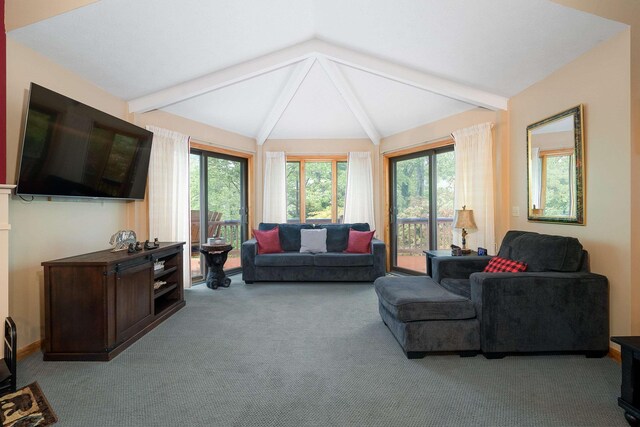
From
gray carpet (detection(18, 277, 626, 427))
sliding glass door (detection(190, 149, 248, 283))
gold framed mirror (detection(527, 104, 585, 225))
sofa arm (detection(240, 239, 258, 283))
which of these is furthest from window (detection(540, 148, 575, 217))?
sliding glass door (detection(190, 149, 248, 283))

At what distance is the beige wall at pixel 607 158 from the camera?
234 centimetres

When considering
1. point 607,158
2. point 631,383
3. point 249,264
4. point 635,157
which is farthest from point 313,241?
point 631,383

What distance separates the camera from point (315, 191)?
5.99 m

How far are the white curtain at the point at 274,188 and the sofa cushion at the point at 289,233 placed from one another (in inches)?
11.3

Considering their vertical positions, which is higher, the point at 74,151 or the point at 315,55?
the point at 315,55

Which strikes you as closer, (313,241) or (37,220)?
(37,220)

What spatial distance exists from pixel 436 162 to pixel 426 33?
2.31 meters

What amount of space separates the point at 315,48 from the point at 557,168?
2.82m

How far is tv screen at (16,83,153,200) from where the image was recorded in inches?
93.1

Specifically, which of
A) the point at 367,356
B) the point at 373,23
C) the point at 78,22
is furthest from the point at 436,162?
the point at 78,22

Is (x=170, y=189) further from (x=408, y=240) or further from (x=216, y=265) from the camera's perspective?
(x=408, y=240)

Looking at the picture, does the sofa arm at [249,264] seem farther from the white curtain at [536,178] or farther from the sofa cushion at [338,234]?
the white curtain at [536,178]

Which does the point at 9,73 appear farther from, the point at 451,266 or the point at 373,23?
the point at 451,266

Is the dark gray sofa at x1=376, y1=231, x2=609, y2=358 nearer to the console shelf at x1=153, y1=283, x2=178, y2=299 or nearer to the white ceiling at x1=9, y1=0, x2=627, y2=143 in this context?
the white ceiling at x1=9, y1=0, x2=627, y2=143
